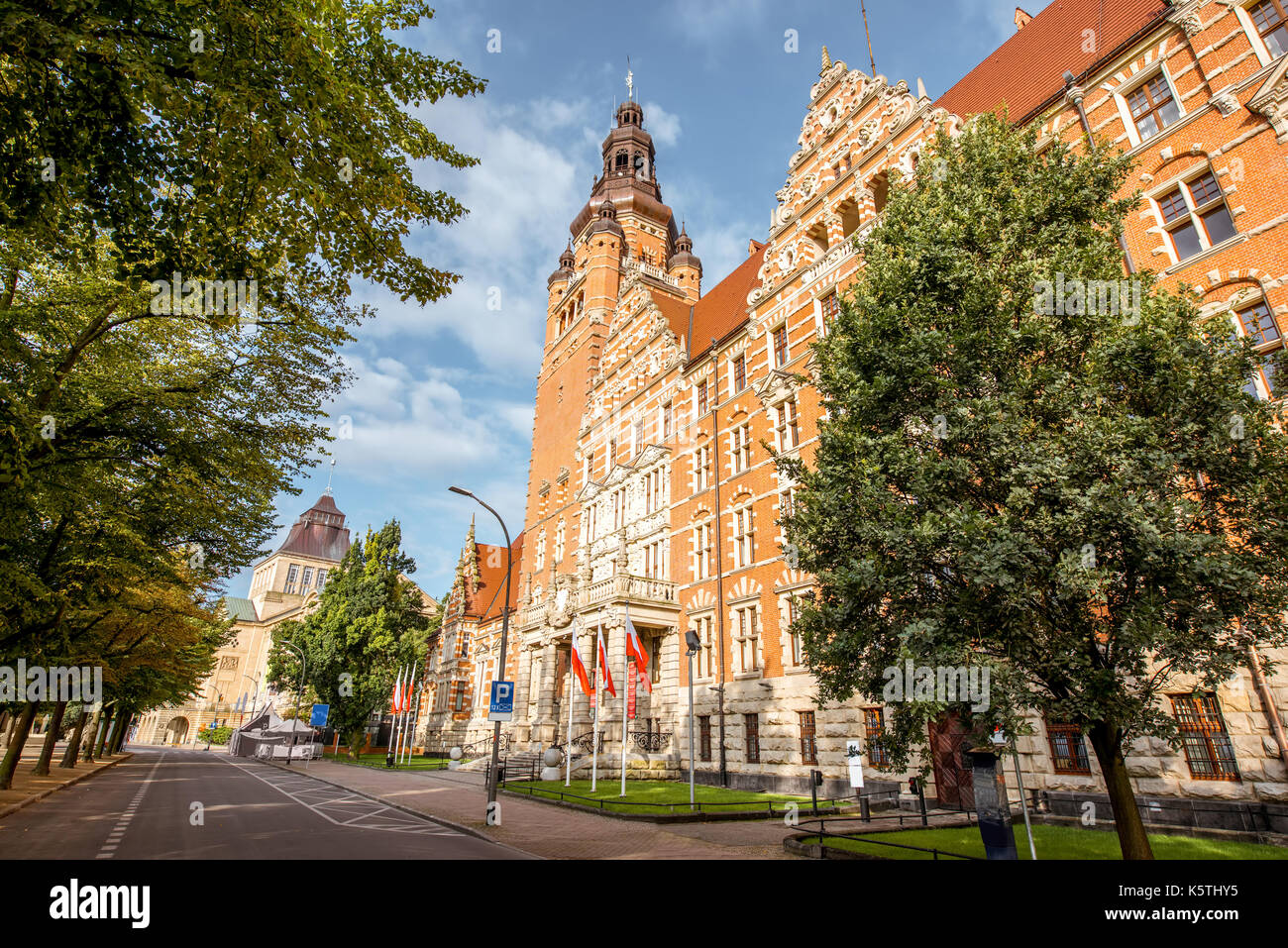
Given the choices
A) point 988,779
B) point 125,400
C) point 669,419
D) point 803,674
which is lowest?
point 988,779

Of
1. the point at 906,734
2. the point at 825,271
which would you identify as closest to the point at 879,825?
the point at 906,734

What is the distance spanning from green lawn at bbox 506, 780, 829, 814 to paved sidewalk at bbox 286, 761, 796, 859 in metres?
0.67

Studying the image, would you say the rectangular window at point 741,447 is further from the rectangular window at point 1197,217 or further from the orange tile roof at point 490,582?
the orange tile roof at point 490,582

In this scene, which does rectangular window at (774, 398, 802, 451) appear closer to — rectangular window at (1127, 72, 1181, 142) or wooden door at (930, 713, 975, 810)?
wooden door at (930, 713, 975, 810)

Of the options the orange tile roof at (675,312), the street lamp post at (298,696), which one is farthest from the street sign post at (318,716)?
the orange tile roof at (675,312)

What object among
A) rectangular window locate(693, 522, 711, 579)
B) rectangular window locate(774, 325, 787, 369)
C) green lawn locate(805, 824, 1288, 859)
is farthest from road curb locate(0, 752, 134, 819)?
rectangular window locate(774, 325, 787, 369)

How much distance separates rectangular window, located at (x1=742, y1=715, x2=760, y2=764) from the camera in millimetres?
23578

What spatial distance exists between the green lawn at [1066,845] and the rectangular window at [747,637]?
11541 mm

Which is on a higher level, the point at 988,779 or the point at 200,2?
the point at 200,2

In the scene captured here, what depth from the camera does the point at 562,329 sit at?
53062mm

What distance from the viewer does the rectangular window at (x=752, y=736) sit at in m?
23.6

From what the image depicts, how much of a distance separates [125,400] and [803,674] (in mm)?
19938

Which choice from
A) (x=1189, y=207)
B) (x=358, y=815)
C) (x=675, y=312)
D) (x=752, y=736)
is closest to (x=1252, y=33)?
(x=1189, y=207)
